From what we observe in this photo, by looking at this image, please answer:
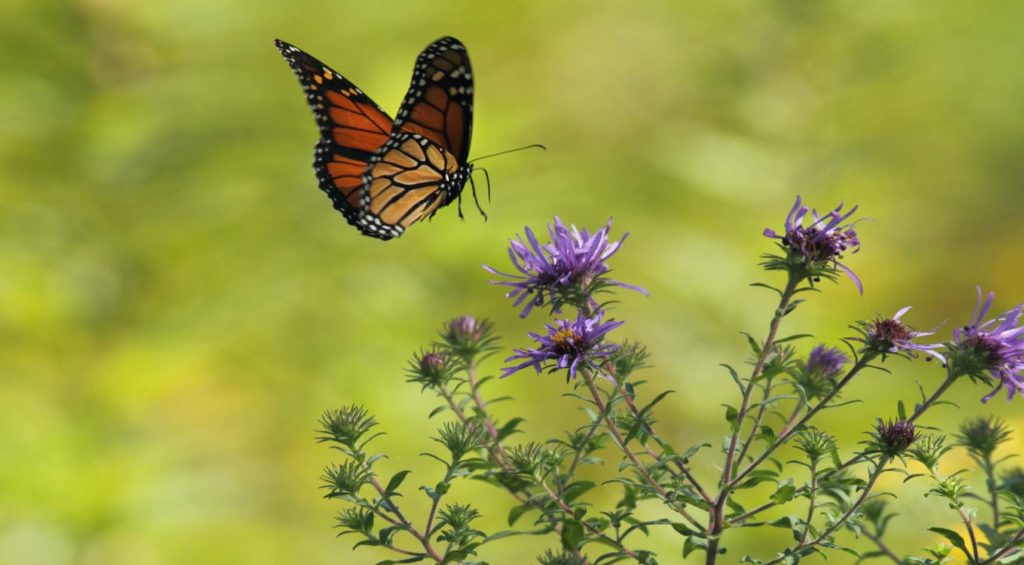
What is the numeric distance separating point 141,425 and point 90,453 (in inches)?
4.7

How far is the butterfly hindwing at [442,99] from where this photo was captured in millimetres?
1088

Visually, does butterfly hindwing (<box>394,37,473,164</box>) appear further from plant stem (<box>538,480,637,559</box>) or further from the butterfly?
plant stem (<box>538,480,637,559</box>)

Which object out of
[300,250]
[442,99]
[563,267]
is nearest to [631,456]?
[563,267]

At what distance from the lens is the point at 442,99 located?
1.15 m

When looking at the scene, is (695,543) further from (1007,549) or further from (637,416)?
(1007,549)

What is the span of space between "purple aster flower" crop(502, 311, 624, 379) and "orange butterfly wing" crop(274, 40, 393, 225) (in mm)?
538

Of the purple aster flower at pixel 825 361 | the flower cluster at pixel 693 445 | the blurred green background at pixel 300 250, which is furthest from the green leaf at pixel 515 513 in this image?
the blurred green background at pixel 300 250

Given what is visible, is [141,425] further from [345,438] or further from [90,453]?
[345,438]

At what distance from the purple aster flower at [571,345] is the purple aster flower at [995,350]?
0.24 metres

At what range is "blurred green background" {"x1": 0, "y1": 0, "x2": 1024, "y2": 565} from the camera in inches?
72.1

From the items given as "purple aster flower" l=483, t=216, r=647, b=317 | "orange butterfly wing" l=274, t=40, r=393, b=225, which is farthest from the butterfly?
"purple aster flower" l=483, t=216, r=647, b=317

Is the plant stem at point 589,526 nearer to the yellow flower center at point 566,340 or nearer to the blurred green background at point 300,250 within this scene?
the yellow flower center at point 566,340

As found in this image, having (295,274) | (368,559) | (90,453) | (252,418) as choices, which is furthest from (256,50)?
(368,559)

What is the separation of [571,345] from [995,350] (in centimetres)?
28
